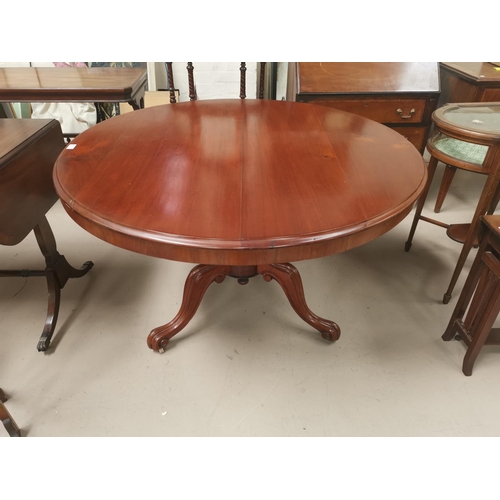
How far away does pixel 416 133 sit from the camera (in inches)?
86.7

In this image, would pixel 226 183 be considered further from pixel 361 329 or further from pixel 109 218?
pixel 361 329

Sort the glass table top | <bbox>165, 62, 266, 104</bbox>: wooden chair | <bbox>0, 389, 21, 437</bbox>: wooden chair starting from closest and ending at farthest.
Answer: <bbox>0, 389, 21, 437</bbox>: wooden chair
the glass table top
<bbox>165, 62, 266, 104</bbox>: wooden chair

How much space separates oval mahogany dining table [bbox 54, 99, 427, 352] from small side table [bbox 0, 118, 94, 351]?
0.77 feet

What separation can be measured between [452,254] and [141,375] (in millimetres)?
1720

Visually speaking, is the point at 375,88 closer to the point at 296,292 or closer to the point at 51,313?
the point at 296,292

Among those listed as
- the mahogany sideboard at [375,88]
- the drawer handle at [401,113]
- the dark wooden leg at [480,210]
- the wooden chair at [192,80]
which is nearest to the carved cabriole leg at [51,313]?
the wooden chair at [192,80]

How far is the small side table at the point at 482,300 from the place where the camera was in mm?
1250

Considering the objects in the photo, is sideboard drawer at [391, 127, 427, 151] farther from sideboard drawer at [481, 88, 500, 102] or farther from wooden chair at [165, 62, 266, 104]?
wooden chair at [165, 62, 266, 104]

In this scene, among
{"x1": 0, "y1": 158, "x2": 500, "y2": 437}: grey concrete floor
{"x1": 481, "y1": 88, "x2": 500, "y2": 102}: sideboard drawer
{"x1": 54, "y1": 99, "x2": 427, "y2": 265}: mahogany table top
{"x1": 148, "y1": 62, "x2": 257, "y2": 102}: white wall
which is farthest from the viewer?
{"x1": 148, "y1": 62, "x2": 257, "y2": 102}: white wall

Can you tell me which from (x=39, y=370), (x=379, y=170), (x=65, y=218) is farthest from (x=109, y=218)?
(x=65, y=218)

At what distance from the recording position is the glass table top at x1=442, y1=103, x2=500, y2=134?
4.91 feet

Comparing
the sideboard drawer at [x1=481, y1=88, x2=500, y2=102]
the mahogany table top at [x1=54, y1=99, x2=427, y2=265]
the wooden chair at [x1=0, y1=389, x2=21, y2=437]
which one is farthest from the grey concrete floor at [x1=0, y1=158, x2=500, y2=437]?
the sideboard drawer at [x1=481, y1=88, x2=500, y2=102]

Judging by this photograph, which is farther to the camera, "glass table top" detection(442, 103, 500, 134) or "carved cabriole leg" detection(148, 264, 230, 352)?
"glass table top" detection(442, 103, 500, 134)

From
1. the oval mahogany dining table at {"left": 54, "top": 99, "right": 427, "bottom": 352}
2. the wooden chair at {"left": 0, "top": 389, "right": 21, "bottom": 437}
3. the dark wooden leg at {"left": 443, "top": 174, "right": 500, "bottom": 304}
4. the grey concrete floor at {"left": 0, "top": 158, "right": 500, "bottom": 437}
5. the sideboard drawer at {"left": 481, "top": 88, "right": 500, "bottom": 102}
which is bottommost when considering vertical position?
the grey concrete floor at {"left": 0, "top": 158, "right": 500, "bottom": 437}
